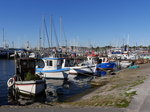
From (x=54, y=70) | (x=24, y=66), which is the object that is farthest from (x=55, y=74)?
(x=24, y=66)

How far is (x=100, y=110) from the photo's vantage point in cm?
954

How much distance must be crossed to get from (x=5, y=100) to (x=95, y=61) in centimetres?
2899

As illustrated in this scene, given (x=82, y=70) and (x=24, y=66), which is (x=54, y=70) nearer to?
(x=82, y=70)

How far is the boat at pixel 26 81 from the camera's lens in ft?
56.5

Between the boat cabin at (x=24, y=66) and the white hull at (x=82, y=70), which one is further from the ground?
the boat cabin at (x=24, y=66)

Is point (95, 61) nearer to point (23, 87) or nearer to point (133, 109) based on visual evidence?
point (23, 87)

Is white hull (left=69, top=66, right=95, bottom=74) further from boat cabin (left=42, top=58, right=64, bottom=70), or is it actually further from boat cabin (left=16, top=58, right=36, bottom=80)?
boat cabin (left=16, top=58, right=36, bottom=80)

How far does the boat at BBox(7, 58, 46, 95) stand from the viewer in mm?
17234

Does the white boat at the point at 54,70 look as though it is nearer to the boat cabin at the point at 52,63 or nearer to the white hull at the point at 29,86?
the boat cabin at the point at 52,63

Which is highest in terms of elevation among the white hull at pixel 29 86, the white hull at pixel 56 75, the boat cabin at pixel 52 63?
the boat cabin at pixel 52 63

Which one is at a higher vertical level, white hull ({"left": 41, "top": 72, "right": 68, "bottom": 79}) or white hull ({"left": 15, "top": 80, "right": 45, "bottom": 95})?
white hull ({"left": 15, "top": 80, "right": 45, "bottom": 95})

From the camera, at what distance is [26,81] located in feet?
56.3

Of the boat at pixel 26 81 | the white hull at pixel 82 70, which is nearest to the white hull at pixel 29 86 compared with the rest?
the boat at pixel 26 81

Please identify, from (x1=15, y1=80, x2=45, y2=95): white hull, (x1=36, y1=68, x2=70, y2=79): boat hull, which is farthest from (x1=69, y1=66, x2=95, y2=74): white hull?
(x1=15, y1=80, x2=45, y2=95): white hull
